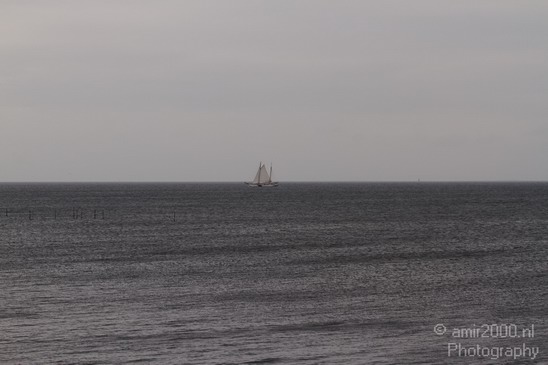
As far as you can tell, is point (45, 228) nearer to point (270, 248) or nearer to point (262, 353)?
point (270, 248)

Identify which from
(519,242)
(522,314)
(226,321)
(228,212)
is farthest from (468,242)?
(228,212)

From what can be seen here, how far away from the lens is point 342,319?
161 ft

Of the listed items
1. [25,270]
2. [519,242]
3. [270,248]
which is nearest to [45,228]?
[270,248]

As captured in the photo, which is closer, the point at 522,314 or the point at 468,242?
the point at 522,314

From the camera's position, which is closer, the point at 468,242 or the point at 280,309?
the point at 280,309

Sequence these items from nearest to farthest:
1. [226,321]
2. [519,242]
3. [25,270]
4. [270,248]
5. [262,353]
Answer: [262,353] < [226,321] < [25,270] < [270,248] < [519,242]

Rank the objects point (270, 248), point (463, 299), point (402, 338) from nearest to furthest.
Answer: point (402, 338), point (463, 299), point (270, 248)

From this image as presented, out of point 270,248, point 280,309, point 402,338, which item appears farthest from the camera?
point 270,248

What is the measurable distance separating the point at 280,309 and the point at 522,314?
1479cm

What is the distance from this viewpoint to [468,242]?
104 meters

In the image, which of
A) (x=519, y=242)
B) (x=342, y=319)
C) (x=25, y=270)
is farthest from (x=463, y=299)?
(x=519, y=242)

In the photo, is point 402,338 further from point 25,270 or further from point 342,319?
point 25,270

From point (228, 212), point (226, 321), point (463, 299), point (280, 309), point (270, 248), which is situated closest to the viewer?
point (226, 321)

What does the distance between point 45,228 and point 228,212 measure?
58.0 m
